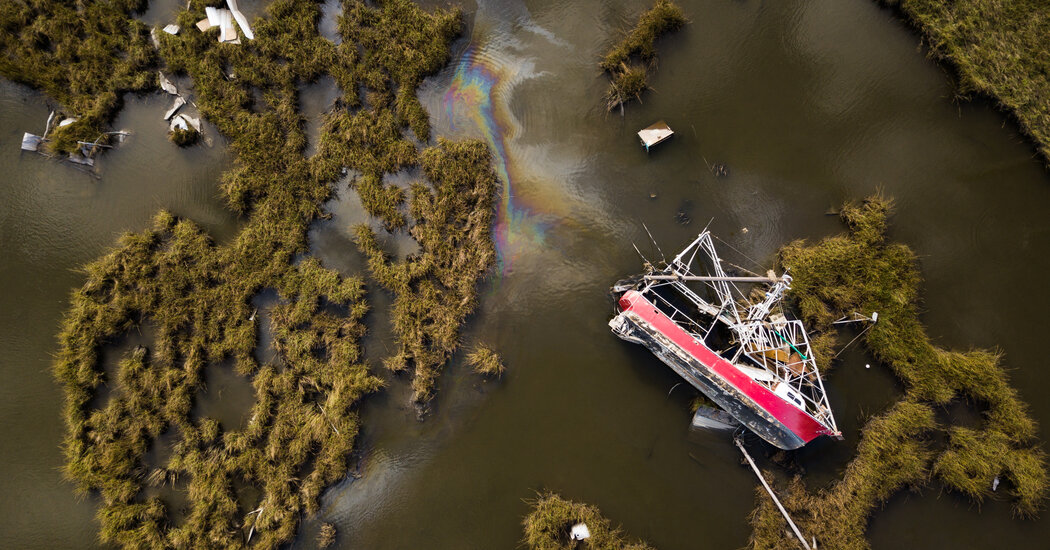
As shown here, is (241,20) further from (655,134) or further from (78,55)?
(655,134)

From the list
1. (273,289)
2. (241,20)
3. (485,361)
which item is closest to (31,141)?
(241,20)

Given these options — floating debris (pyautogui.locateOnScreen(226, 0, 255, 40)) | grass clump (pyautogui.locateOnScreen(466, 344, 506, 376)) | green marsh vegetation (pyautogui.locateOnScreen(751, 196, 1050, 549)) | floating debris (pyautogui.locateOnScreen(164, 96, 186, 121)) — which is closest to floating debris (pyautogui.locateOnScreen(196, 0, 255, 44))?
floating debris (pyautogui.locateOnScreen(226, 0, 255, 40))

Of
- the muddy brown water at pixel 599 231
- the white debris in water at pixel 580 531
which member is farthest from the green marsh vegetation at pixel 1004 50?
the white debris in water at pixel 580 531

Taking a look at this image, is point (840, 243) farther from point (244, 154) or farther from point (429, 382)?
point (244, 154)

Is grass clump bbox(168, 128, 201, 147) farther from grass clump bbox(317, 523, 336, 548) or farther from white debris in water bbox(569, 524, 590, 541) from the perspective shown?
white debris in water bbox(569, 524, 590, 541)

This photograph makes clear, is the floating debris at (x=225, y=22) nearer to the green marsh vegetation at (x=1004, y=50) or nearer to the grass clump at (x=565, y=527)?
the grass clump at (x=565, y=527)

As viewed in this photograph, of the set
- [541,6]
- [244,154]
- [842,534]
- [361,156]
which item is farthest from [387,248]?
[842,534]
